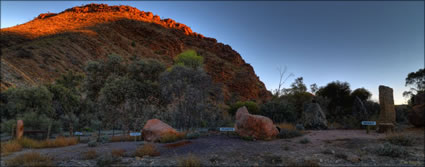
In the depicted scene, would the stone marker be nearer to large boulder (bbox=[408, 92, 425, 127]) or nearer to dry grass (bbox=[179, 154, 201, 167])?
large boulder (bbox=[408, 92, 425, 127])

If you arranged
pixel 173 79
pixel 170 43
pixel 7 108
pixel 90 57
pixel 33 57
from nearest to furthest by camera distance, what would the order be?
1. pixel 173 79
2. pixel 7 108
3. pixel 33 57
4. pixel 90 57
5. pixel 170 43

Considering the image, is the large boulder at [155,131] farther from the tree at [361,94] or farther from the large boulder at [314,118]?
the tree at [361,94]

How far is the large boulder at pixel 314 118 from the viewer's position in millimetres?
14203

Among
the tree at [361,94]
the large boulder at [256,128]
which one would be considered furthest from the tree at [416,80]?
the large boulder at [256,128]

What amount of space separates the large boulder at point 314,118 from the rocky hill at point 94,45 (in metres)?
23.6

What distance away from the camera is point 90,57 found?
3691 cm

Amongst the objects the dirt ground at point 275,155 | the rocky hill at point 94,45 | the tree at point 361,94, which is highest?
the rocky hill at point 94,45

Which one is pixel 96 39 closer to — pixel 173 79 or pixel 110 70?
pixel 110 70

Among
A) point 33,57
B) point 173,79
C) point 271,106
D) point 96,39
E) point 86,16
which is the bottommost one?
point 271,106

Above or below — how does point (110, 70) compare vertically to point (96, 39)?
below

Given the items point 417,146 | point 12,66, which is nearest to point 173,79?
point 417,146

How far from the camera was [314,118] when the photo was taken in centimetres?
1436

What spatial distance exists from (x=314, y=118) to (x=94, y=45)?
3764cm

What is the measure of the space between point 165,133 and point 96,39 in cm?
3949
